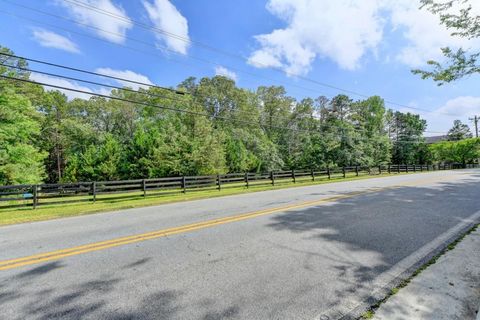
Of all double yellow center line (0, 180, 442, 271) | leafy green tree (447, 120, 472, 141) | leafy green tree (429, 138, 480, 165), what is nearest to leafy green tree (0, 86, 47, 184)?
double yellow center line (0, 180, 442, 271)

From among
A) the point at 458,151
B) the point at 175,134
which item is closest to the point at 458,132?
the point at 458,151

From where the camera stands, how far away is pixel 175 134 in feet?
83.3

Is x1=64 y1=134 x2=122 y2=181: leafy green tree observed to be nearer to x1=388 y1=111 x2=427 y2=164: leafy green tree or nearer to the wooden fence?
the wooden fence

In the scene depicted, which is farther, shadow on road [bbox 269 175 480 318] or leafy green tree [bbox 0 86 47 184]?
leafy green tree [bbox 0 86 47 184]

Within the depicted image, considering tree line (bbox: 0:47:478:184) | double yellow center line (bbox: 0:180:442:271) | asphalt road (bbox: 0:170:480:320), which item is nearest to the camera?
asphalt road (bbox: 0:170:480:320)

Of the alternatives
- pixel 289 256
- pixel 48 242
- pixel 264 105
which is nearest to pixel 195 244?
pixel 289 256

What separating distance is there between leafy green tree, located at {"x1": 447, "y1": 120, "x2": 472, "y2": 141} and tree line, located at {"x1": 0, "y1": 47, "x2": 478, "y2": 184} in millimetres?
27611

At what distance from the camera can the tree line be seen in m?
17.2

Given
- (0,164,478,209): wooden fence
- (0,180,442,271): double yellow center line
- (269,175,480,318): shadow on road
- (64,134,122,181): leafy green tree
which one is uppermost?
(64,134,122,181): leafy green tree

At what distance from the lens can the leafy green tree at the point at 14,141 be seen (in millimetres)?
14602

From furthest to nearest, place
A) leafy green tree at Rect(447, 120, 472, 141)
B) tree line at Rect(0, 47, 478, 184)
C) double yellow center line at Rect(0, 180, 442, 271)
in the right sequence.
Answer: leafy green tree at Rect(447, 120, 472, 141) < tree line at Rect(0, 47, 478, 184) < double yellow center line at Rect(0, 180, 442, 271)

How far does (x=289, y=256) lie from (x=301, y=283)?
0.76 metres

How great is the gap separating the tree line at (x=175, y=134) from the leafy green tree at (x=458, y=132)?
27.6 meters

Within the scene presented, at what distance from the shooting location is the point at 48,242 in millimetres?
4500
